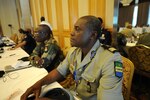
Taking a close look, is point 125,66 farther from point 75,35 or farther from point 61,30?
point 61,30

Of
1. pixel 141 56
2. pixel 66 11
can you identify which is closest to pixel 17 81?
pixel 141 56

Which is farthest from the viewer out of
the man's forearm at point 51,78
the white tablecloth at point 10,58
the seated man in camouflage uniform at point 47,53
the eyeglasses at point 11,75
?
the white tablecloth at point 10,58

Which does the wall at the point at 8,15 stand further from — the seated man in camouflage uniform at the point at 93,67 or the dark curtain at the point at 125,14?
the seated man in camouflage uniform at the point at 93,67

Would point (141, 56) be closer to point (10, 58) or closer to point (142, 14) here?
point (142, 14)

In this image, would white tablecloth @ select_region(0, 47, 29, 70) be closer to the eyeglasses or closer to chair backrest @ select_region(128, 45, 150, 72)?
the eyeglasses

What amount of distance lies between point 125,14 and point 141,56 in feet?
2.68

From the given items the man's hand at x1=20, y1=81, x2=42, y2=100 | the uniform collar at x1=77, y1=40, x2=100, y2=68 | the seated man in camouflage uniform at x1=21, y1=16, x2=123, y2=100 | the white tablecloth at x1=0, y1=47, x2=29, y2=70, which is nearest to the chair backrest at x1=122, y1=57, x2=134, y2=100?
the seated man in camouflage uniform at x1=21, y1=16, x2=123, y2=100

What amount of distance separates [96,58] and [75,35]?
0.24m

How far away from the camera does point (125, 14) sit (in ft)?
8.37

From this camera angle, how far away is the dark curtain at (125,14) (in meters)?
2.51

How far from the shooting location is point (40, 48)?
2.25 metres

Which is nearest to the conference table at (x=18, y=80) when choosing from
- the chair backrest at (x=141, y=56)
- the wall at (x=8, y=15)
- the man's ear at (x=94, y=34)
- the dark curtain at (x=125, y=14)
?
the man's ear at (x=94, y=34)

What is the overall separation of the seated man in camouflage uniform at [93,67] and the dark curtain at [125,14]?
159 cm

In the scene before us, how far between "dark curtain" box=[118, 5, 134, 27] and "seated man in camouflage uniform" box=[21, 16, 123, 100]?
1587 mm
